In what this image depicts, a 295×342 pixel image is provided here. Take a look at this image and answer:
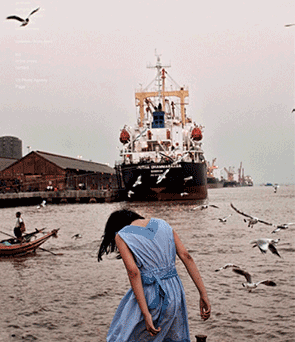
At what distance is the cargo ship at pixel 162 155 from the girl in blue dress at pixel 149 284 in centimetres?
4238

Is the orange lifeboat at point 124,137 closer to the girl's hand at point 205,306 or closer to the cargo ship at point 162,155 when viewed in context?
the cargo ship at point 162,155

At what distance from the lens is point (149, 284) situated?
11.3 feet

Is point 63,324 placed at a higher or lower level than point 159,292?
lower

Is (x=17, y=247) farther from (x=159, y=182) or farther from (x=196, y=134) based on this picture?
(x=196, y=134)

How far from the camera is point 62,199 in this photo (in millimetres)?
67688

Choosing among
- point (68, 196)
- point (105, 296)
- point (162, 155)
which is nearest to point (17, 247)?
point (105, 296)

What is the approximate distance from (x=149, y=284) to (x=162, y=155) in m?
44.3

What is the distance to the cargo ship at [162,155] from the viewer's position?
5781cm

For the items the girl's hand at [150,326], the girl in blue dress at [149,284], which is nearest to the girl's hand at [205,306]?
the girl in blue dress at [149,284]

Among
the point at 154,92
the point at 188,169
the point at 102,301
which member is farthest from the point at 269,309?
the point at 154,92

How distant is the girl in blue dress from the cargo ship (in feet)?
A: 139

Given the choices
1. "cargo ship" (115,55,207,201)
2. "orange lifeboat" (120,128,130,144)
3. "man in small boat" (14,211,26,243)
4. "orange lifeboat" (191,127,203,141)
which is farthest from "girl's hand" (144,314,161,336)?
"orange lifeboat" (191,127,203,141)

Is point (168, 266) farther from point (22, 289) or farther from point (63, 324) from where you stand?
point (22, 289)

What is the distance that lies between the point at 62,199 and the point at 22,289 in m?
56.6
